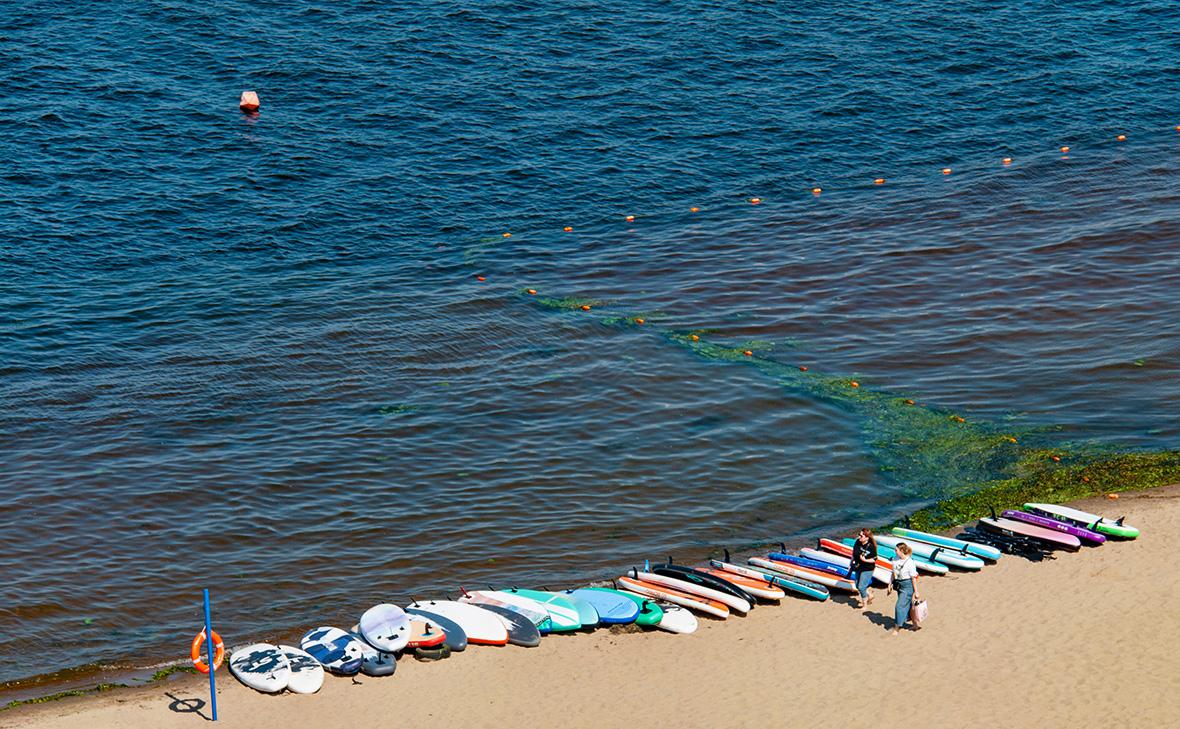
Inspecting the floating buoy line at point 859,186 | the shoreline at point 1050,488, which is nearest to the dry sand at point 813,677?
the shoreline at point 1050,488

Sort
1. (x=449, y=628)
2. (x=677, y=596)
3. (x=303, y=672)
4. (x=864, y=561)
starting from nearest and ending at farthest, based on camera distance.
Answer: (x=303, y=672), (x=449, y=628), (x=864, y=561), (x=677, y=596)

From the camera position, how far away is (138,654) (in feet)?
79.9

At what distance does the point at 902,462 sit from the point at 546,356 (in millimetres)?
10148

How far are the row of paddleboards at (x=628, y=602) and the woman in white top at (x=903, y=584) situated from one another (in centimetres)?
142

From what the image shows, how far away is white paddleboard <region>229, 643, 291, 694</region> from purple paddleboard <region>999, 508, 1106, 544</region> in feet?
45.9

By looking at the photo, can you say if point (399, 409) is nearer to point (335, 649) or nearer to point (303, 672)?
point (335, 649)

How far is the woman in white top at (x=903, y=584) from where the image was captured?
74.8 ft

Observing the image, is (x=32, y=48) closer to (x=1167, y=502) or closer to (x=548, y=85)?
(x=548, y=85)

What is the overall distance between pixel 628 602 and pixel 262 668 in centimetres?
641

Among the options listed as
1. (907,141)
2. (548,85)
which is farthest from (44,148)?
(907,141)

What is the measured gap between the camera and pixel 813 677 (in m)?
21.8

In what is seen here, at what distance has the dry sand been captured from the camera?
20891mm

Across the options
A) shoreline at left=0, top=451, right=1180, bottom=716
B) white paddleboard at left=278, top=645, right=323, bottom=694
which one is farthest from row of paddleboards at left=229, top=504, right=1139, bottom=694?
shoreline at left=0, top=451, right=1180, bottom=716

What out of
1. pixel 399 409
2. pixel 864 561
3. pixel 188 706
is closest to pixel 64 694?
pixel 188 706
